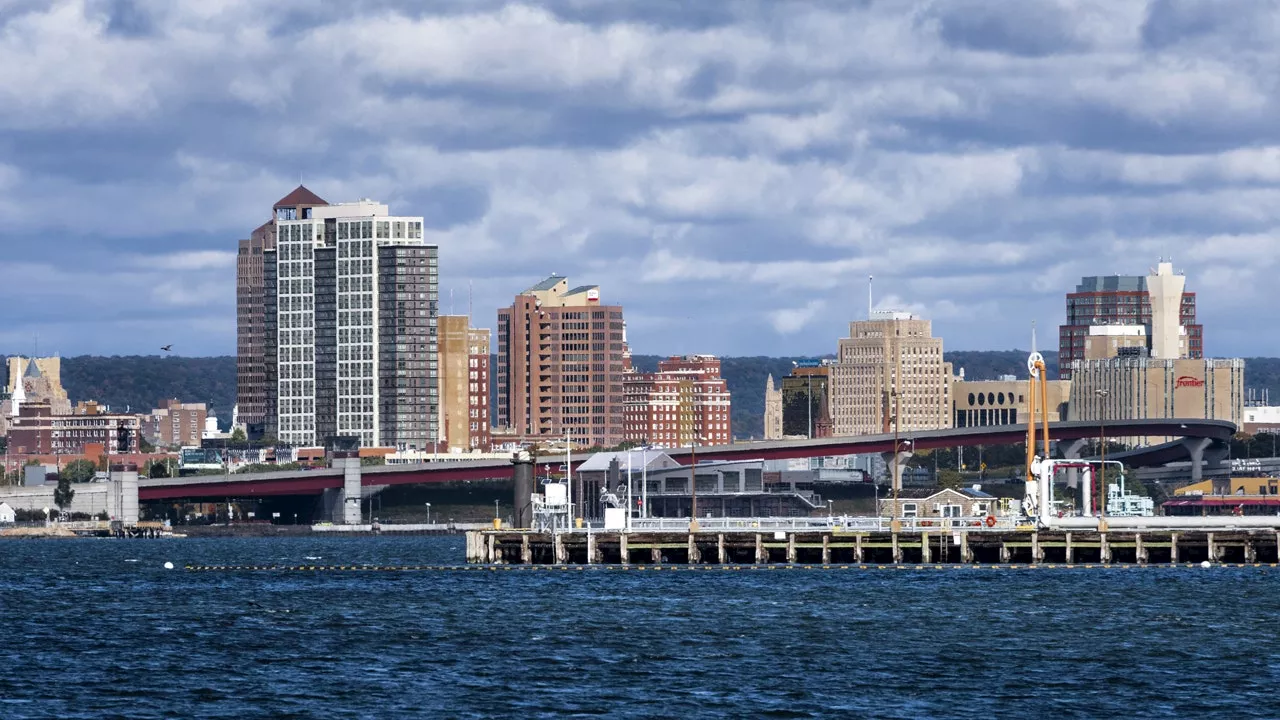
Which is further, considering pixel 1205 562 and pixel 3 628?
pixel 1205 562

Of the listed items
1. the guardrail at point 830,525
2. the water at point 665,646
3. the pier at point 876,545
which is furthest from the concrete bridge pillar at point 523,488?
the water at point 665,646

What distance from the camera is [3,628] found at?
112250 millimetres

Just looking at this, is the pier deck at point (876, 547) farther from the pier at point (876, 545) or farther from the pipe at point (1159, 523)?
the pipe at point (1159, 523)

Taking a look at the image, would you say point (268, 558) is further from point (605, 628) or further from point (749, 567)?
point (605, 628)

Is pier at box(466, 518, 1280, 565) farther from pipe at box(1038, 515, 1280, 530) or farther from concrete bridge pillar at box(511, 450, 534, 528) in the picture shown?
concrete bridge pillar at box(511, 450, 534, 528)

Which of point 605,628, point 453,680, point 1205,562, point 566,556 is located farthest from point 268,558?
point 453,680

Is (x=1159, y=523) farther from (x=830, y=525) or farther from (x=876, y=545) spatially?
(x=830, y=525)

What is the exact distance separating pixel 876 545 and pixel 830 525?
6.23 metres

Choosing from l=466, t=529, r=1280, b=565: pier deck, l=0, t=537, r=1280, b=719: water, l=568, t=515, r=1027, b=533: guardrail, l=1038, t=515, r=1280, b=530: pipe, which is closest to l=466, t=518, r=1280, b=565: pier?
l=466, t=529, r=1280, b=565: pier deck

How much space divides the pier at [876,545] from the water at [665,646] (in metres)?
4.13

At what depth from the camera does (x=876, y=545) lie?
144500 millimetres

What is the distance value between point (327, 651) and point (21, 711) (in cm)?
1965

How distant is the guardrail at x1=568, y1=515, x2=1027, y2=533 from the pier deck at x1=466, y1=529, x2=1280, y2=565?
23.5 inches

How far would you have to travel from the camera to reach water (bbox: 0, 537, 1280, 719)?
262 ft
